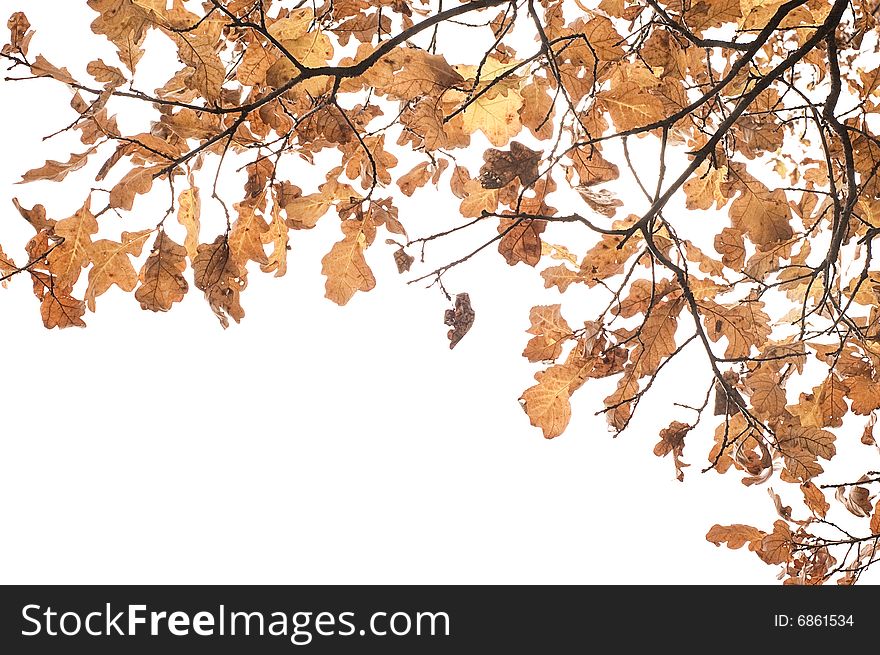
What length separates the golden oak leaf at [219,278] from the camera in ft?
1.91

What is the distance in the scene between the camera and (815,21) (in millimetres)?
690

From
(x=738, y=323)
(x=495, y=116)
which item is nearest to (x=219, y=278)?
(x=495, y=116)

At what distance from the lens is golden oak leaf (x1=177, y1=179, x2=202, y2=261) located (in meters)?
0.59

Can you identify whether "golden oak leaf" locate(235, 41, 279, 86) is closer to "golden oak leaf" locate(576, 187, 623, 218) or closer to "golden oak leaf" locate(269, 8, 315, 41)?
"golden oak leaf" locate(269, 8, 315, 41)

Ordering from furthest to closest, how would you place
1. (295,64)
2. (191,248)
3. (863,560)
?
(863,560) → (191,248) → (295,64)

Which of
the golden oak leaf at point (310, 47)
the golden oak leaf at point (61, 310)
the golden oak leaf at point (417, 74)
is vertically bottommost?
the golden oak leaf at point (61, 310)

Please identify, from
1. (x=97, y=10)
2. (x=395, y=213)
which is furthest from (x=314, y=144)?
(x=97, y=10)

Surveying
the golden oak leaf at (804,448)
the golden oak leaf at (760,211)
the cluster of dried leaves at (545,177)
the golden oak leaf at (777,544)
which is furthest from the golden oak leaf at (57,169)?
the golden oak leaf at (777,544)

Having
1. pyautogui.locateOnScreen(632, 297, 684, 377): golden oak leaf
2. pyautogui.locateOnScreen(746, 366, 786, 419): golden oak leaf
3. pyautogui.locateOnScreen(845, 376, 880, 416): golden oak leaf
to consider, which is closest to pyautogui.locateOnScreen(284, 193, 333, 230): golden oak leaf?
pyautogui.locateOnScreen(632, 297, 684, 377): golden oak leaf

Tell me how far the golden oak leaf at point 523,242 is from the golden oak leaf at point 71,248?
1.09ft

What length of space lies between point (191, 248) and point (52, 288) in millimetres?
109

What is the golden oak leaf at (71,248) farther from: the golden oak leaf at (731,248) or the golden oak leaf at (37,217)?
the golden oak leaf at (731,248)

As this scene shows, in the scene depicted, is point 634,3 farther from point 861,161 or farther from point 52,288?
point 52,288

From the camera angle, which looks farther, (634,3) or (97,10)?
(634,3)
